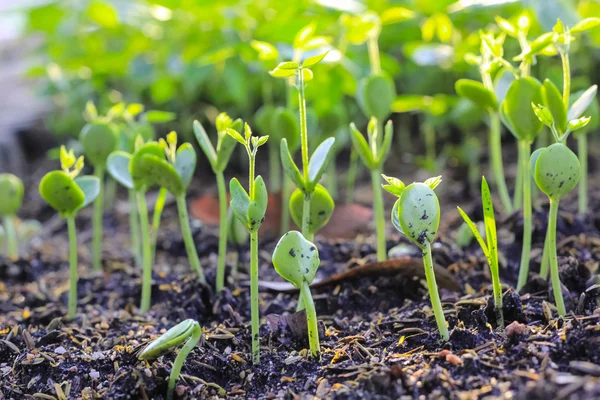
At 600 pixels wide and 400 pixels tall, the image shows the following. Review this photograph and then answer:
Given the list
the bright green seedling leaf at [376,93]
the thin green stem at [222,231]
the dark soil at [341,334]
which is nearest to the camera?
the dark soil at [341,334]

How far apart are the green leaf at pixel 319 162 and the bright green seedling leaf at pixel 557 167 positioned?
0.27 m

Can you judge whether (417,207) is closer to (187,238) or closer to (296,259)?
(296,259)

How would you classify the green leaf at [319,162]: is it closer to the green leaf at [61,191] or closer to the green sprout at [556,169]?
the green sprout at [556,169]

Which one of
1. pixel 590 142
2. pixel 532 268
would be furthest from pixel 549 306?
pixel 590 142

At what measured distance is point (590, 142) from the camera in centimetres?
204

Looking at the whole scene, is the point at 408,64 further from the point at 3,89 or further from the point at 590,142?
the point at 3,89

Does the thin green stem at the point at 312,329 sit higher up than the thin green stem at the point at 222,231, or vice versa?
the thin green stem at the point at 222,231

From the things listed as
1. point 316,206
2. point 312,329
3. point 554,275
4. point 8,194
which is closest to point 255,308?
point 312,329

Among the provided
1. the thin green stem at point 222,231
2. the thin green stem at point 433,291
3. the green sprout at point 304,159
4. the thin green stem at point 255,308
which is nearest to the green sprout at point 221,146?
the thin green stem at point 222,231

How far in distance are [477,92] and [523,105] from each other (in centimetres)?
13

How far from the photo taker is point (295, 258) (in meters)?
0.76

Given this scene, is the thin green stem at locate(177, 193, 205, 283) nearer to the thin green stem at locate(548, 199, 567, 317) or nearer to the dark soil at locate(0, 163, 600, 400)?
the dark soil at locate(0, 163, 600, 400)

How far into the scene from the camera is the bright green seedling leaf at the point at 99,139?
4.17 ft

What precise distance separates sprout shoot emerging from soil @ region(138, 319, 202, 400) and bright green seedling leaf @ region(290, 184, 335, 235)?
0.25m
